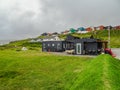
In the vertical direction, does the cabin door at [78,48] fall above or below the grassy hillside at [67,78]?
above

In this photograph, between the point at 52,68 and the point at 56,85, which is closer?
the point at 56,85

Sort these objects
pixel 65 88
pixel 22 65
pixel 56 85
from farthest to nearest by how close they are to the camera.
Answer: pixel 22 65
pixel 56 85
pixel 65 88

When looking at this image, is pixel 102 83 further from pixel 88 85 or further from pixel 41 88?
pixel 41 88

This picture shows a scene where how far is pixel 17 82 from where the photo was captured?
90.5 ft

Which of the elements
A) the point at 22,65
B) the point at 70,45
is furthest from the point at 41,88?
the point at 70,45

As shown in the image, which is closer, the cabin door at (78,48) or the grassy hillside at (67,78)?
the grassy hillside at (67,78)

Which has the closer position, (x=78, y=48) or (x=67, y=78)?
(x=67, y=78)

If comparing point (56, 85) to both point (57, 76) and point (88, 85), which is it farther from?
point (88, 85)

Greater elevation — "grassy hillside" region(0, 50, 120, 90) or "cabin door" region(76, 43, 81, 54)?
"cabin door" region(76, 43, 81, 54)

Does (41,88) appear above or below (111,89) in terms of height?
below

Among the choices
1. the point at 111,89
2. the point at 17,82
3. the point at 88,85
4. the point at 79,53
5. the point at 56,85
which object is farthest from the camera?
the point at 79,53

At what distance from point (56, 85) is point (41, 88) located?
5.10 ft

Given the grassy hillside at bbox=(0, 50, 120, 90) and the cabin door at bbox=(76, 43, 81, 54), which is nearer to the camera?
the grassy hillside at bbox=(0, 50, 120, 90)

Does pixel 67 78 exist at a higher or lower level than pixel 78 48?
lower
